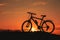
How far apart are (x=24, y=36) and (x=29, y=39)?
75cm

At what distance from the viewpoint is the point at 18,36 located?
67.3 ft

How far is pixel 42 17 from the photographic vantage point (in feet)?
78.1

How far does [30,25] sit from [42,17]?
135 centimetres

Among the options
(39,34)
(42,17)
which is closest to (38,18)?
(42,17)

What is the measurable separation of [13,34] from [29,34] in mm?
1236

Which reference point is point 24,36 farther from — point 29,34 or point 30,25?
point 30,25

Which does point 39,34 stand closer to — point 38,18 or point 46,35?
point 46,35

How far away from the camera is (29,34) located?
21.1 meters

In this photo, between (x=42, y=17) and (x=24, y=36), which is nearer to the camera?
(x=24, y=36)

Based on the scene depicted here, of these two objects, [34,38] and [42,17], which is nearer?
[34,38]

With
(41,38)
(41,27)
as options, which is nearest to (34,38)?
(41,38)

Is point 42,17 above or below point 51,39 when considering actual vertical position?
above

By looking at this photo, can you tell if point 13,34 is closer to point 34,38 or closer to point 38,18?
point 34,38

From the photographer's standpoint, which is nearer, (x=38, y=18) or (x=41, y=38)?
(x=41, y=38)
